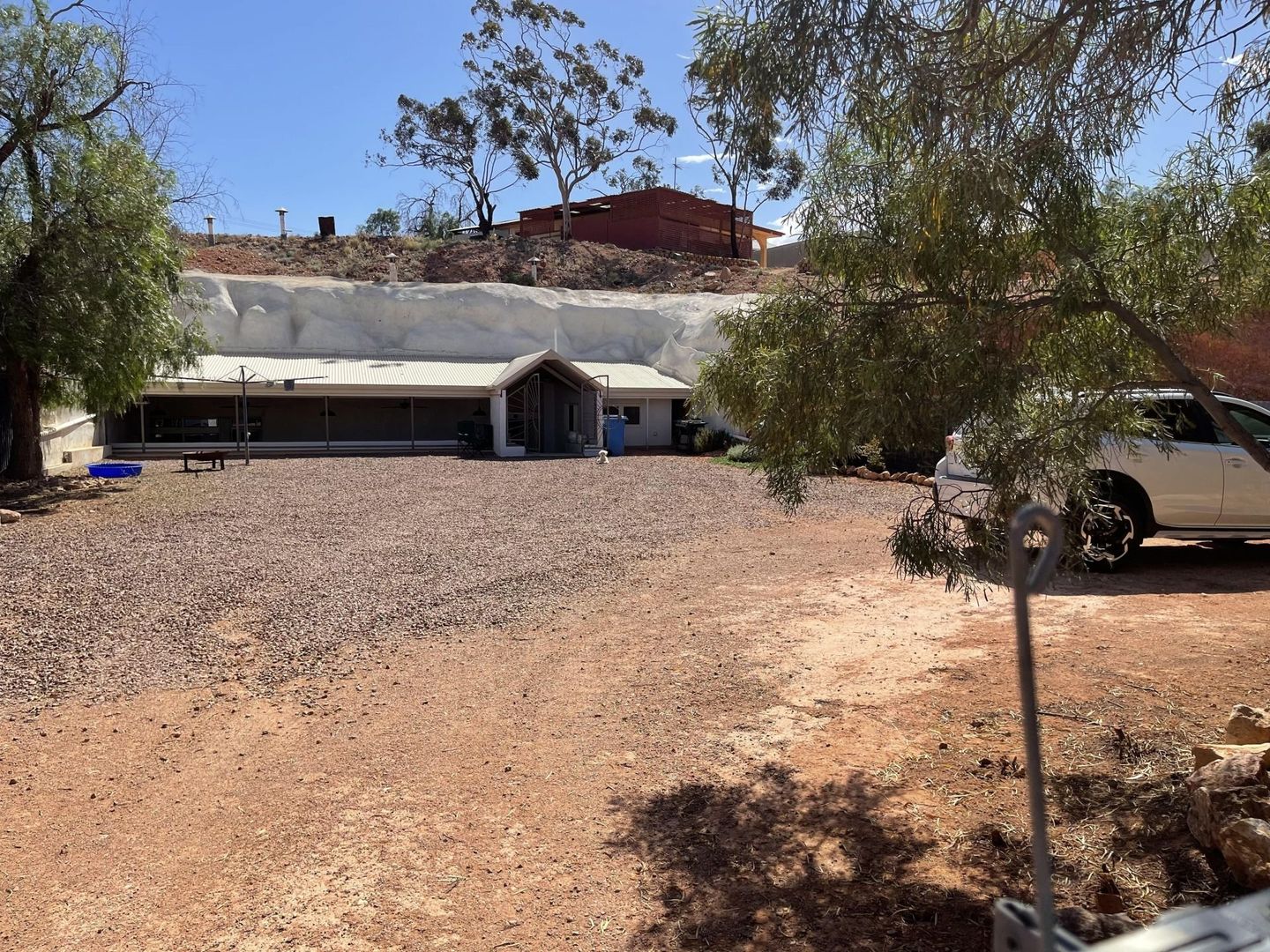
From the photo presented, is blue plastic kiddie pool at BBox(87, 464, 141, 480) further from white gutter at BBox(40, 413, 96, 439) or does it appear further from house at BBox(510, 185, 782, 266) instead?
house at BBox(510, 185, 782, 266)

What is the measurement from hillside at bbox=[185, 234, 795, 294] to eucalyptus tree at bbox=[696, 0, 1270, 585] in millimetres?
38507

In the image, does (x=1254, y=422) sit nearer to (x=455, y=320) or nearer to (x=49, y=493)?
(x=49, y=493)

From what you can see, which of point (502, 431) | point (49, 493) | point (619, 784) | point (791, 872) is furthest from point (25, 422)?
point (791, 872)

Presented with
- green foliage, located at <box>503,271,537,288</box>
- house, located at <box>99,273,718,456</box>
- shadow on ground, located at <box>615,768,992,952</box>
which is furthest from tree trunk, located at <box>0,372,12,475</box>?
green foliage, located at <box>503,271,537,288</box>

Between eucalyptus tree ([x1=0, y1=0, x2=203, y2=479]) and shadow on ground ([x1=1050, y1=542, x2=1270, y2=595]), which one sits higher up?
eucalyptus tree ([x1=0, y1=0, x2=203, y2=479])

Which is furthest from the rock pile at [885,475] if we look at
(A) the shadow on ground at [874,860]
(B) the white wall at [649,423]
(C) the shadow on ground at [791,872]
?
(C) the shadow on ground at [791,872]

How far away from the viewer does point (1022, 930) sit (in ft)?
4.22

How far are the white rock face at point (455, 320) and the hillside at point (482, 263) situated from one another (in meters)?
5.76

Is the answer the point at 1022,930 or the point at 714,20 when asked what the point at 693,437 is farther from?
the point at 1022,930

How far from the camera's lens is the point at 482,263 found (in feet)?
157

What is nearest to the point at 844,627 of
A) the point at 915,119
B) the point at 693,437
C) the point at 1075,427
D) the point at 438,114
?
the point at 1075,427

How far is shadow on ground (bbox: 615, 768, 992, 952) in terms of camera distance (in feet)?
11.4

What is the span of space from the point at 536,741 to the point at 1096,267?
3.77 m

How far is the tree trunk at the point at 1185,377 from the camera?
13.2ft
